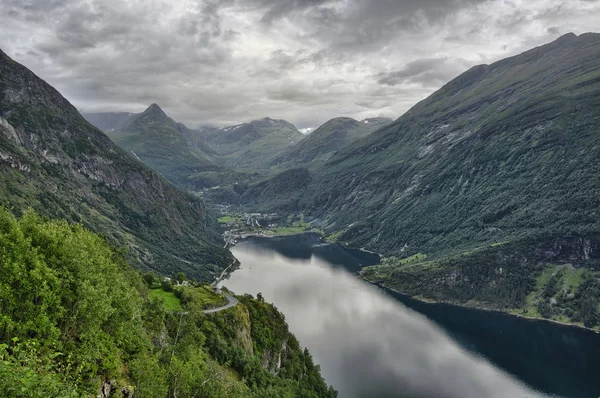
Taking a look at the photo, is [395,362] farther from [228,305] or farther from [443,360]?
[228,305]

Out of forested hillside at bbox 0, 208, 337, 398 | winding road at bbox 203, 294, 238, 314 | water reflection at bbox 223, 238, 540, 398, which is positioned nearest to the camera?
forested hillside at bbox 0, 208, 337, 398

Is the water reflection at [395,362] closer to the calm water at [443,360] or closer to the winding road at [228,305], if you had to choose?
the calm water at [443,360]

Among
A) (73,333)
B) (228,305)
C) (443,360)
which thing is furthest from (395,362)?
(73,333)

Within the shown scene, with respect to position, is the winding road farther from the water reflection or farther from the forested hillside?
the water reflection

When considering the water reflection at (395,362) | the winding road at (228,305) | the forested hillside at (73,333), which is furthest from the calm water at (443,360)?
the forested hillside at (73,333)

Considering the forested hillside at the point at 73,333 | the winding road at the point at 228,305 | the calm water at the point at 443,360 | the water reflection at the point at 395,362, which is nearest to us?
the forested hillside at the point at 73,333

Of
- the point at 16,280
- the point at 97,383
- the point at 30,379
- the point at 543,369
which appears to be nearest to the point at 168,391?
the point at 97,383

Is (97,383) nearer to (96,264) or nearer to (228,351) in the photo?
(96,264)

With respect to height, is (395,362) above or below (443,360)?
above

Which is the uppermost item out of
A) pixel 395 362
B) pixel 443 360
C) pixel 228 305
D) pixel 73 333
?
pixel 73 333

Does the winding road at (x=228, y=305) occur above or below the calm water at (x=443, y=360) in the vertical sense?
above

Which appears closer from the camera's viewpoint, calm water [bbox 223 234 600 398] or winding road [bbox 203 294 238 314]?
winding road [bbox 203 294 238 314]

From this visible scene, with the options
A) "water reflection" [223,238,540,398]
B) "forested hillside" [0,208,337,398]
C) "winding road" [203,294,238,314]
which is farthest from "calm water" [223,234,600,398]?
"forested hillside" [0,208,337,398]
